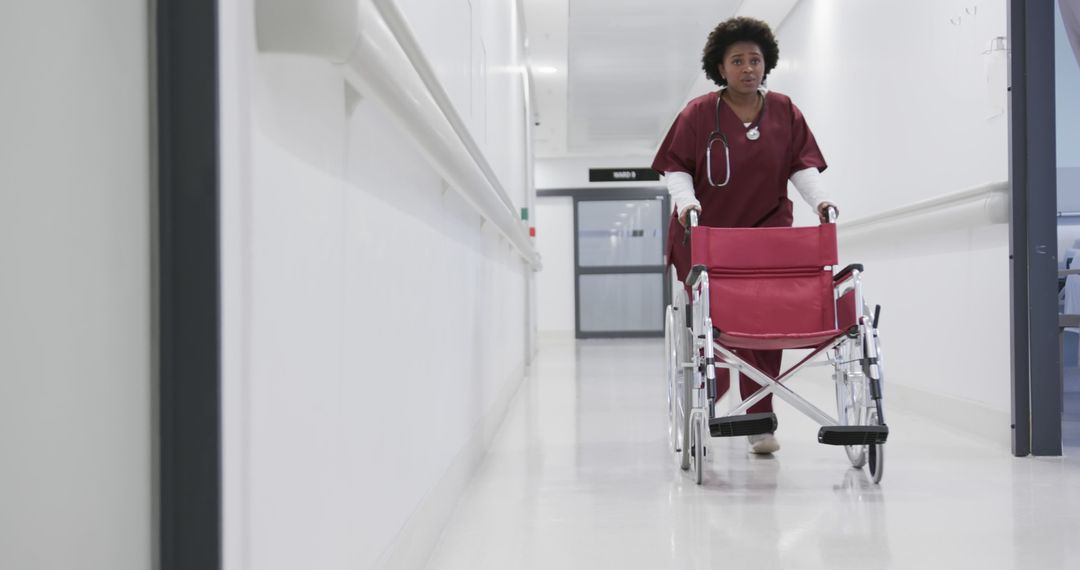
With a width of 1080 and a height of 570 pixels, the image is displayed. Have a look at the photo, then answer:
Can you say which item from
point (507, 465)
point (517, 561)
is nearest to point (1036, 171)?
point (507, 465)

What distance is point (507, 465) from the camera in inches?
120

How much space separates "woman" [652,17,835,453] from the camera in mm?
3322

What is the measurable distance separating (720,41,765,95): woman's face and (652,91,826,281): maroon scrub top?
9 centimetres

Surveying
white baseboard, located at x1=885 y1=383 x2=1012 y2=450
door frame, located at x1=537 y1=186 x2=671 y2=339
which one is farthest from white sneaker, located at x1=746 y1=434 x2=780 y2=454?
door frame, located at x1=537 y1=186 x2=671 y2=339

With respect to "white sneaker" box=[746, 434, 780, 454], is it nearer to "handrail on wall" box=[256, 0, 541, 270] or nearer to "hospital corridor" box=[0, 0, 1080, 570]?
"hospital corridor" box=[0, 0, 1080, 570]

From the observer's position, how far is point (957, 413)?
387 cm

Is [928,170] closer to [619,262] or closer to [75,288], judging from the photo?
[75,288]

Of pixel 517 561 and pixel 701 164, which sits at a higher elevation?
pixel 701 164

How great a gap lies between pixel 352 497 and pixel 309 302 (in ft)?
1.20

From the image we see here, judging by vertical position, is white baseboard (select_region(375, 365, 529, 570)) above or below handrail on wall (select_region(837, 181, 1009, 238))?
below

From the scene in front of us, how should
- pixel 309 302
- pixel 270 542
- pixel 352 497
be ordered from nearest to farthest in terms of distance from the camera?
pixel 270 542
pixel 309 302
pixel 352 497

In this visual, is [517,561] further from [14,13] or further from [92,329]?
[14,13]

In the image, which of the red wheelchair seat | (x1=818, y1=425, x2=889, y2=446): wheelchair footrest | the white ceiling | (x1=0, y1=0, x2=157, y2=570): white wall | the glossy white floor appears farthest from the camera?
the white ceiling

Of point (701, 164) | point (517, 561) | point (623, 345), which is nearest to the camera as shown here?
point (517, 561)
